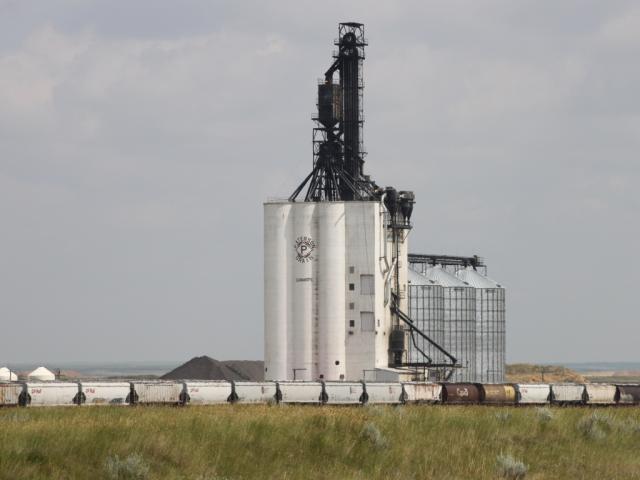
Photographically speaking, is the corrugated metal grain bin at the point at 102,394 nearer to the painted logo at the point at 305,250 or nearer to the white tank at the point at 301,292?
the white tank at the point at 301,292

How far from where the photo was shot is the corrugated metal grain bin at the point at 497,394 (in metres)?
73.2

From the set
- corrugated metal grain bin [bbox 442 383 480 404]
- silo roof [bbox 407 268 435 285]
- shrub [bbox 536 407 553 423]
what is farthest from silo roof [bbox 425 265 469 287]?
shrub [bbox 536 407 553 423]

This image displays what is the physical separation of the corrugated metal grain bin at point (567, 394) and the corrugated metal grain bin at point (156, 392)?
24172mm

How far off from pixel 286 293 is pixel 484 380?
45857 millimetres

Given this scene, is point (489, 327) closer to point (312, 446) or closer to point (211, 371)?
point (211, 371)

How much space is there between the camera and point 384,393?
2776 inches

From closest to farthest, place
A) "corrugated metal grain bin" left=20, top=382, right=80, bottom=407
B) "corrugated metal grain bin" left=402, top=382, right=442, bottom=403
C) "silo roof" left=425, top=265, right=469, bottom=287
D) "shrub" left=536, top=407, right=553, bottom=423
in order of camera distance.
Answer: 1. "shrub" left=536, top=407, right=553, bottom=423
2. "corrugated metal grain bin" left=20, top=382, right=80, bottom=407
3. "corrugated metal grain bin" left=402, top=382, right=442, bottom=403
4. "silo roof" left=425, top=265, right=469, bottom=287

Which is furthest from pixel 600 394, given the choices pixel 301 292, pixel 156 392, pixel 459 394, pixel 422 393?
pixel 301 292

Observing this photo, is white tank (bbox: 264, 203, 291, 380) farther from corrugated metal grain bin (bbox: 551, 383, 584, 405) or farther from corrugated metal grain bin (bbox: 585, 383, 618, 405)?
corrugated metal grain bin (bbox: 585, 383, 618, 405)

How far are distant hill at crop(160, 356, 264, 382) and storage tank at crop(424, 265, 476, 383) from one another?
885 inches

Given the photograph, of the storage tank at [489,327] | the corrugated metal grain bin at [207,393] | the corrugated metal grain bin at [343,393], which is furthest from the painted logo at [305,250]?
the storage tank at [489,327]

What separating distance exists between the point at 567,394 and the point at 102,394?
98.0 feet

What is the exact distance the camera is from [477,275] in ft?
482

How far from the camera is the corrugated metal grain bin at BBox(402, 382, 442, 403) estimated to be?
71188mm
